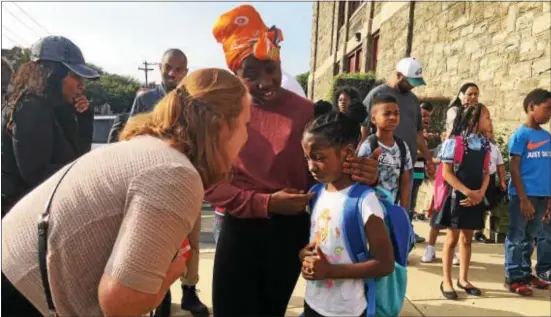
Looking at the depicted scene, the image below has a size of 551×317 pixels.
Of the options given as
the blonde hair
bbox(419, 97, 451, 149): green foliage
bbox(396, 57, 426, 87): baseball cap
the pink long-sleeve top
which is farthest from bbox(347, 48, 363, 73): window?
the blonde hair

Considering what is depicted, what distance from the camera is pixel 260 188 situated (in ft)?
5.91

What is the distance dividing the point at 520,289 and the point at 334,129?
284cm

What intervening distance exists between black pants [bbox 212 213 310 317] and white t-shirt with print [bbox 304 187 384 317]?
121mm

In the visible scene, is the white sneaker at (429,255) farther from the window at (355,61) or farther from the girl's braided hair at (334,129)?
the window at (355,61)

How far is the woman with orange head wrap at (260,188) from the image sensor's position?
5.85 ft

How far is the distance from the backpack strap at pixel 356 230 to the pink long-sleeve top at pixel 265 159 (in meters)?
0.26

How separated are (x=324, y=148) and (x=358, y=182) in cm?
22

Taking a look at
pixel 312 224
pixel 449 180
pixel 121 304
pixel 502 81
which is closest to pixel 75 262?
pixel 121 304

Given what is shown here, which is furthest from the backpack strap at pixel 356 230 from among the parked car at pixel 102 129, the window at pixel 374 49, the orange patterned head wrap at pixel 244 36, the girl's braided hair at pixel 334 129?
the window at pixel 374 49

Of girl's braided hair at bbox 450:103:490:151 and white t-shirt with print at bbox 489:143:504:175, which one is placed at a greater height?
girl's braided hair at bbox 450:103:490:151

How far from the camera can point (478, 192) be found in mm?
3473

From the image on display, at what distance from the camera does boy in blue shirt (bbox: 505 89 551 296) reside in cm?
369

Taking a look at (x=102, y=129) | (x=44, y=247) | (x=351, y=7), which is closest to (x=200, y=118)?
(x=44, y=247)

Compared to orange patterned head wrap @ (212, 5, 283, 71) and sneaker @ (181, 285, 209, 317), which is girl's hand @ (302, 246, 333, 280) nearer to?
orange patterned head wrap @ (212, 5, 283, 71)
